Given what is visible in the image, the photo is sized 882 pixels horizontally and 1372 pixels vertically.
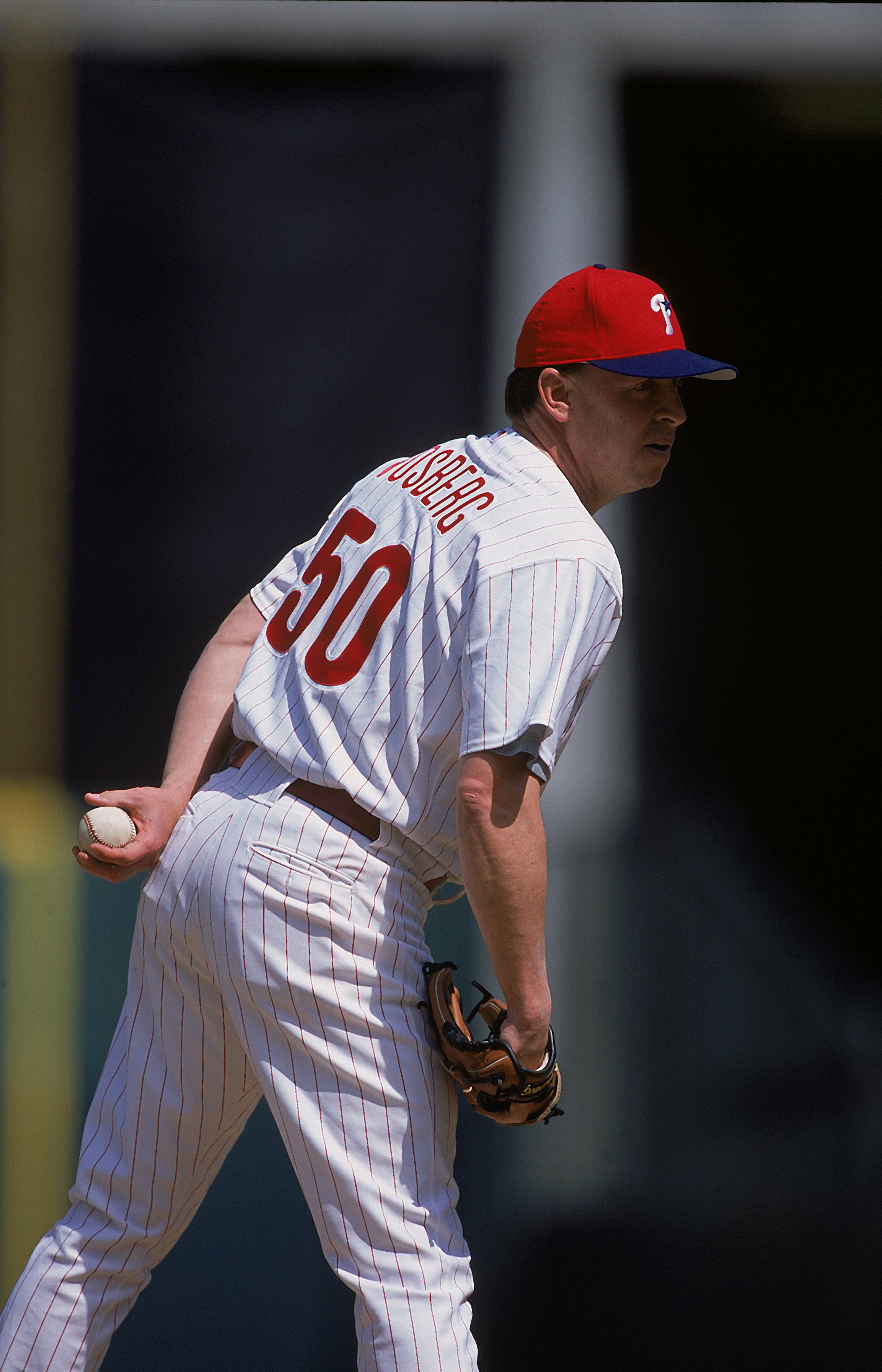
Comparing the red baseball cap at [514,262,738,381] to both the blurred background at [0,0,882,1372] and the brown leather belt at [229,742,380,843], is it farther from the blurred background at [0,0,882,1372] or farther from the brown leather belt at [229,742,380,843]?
the blurred background at [0,0,882,1372]

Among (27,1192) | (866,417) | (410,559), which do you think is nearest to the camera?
(410,559)

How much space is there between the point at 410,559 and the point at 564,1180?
152 centimetres

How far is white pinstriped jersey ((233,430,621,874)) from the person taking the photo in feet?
4.87

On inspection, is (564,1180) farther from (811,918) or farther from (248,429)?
(248,429)

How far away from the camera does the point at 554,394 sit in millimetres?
1800

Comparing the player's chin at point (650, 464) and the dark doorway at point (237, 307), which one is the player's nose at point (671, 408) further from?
the dark doorway at point (237, 307)

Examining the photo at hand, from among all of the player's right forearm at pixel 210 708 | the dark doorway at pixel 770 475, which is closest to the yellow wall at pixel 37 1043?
the player's right forearm at pixel 210 708

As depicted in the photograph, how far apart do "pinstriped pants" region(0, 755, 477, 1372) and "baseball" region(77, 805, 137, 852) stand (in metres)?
0.07

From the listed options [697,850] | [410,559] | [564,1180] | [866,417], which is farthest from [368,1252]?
[866,417]

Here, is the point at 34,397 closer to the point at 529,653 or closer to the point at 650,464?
the point at 650,464

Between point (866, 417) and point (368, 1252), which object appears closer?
A: point (368, 1252)

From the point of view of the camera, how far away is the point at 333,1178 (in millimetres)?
1491

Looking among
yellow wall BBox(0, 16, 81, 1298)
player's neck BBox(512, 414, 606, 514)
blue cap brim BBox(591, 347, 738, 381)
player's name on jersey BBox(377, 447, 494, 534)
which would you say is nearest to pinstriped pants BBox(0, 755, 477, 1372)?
player's name on jersey BBox(377, 447, 494, 534)

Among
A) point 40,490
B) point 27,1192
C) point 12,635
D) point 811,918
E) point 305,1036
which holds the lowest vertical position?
point 27,1192
